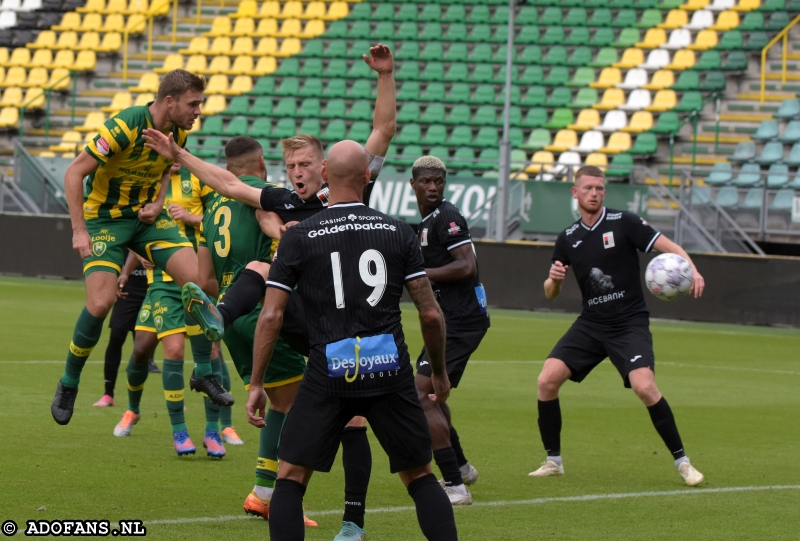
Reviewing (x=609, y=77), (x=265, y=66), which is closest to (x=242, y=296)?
(x=609, y=77)

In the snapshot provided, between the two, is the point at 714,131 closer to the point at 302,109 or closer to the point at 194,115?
the point at 302,109

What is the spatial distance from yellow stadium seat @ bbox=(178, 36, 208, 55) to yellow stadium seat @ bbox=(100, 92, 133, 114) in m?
1.98

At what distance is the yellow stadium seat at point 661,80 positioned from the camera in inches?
1133

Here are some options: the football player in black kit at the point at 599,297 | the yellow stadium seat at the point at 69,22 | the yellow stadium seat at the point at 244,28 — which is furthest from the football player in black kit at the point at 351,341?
the yellow stadium seat at the point at 69,22

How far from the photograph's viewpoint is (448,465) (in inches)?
288

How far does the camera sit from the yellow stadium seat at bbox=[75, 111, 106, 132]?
31250mm

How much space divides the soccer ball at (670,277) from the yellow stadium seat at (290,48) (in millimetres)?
24544

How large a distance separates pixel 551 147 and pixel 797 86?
5.78 metres

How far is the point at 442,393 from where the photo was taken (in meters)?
5.67

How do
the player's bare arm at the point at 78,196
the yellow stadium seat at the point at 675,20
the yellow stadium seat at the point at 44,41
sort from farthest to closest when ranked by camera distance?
the yellow stadium seat at the point at 44,41 < the yellow stadium seat at the point at 675,20 < the player's bare arm at the point at 78,196

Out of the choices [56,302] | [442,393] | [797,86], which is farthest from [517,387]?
[797,86]

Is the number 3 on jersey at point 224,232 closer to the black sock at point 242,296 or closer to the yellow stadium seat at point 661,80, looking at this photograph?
the black sock at point 242,296

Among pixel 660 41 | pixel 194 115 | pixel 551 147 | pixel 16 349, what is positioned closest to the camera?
pixel 194 115

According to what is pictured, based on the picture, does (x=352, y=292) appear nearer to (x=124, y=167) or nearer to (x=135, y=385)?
(x=124, y=167)
